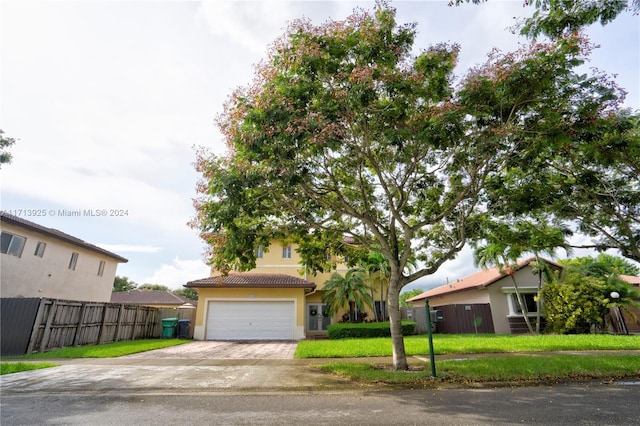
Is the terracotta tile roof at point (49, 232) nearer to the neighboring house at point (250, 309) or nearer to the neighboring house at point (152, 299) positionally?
the neighboring house at point (250, 309)

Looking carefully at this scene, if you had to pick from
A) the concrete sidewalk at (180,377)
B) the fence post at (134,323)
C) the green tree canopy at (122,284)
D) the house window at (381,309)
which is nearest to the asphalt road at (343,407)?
the concrete sidewalk at (180,377)

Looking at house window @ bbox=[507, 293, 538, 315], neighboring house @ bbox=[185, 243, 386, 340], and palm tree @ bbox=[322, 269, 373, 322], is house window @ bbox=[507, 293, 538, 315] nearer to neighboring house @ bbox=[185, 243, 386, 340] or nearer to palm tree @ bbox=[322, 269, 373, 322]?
palm tree @ bbox=[322, 269, 373, 322]

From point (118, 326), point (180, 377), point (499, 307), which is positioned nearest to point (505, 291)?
point (499, 307)

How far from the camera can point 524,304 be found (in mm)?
20734

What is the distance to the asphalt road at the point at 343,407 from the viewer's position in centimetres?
449

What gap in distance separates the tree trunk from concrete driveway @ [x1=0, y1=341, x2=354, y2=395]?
1.60 metres

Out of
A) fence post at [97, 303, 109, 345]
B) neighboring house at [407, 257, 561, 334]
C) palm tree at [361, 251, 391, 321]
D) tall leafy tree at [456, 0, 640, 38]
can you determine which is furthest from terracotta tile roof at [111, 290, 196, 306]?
tall leafy tree at [456, 0, 640, 38]

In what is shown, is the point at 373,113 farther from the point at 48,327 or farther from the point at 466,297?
the point at 466,297

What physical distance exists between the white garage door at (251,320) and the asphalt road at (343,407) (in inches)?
522

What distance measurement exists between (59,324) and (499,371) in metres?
14.9

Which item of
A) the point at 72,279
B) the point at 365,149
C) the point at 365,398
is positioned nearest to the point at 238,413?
the point at 365,398

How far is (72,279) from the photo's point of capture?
784 inches

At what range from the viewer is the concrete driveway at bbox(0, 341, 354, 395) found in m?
6.27

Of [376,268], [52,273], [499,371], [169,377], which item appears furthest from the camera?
[376,268]
